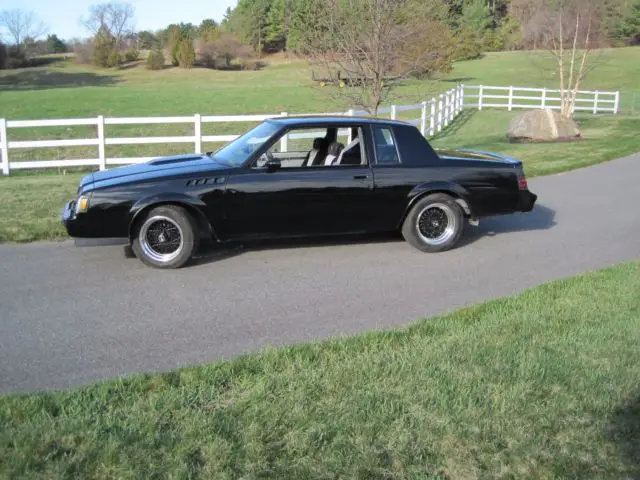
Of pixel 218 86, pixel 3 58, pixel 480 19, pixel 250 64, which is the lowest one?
→ pixel 218 86

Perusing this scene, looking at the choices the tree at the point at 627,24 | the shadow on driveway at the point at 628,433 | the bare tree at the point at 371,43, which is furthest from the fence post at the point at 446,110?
the tree at the point at 627,24

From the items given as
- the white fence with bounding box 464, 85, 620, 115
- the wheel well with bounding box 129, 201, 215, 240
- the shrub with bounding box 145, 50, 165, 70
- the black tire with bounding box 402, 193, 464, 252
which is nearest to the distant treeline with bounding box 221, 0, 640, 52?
the shrub with bounding box 145, 50, 165, 70

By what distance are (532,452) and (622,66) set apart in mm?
79566

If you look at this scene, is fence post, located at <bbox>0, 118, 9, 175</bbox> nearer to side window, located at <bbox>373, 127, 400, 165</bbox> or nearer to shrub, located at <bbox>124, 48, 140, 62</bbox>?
side window, located at <bbox>373, 127, 400, 165</bbox>

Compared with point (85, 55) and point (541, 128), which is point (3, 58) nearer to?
point (85, 55)

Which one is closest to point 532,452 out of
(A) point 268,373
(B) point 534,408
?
(B) point 534,408

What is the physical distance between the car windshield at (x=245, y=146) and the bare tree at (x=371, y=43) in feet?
17.1

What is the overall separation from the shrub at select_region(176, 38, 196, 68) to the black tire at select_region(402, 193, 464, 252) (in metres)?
93.9

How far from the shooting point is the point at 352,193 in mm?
8289

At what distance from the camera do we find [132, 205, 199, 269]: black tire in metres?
7.66

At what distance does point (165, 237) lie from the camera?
7.73m

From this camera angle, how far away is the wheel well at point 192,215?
761 cm

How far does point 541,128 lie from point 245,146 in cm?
1794

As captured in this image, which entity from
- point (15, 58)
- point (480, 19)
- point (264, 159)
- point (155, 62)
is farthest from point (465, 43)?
point (15, 58)
